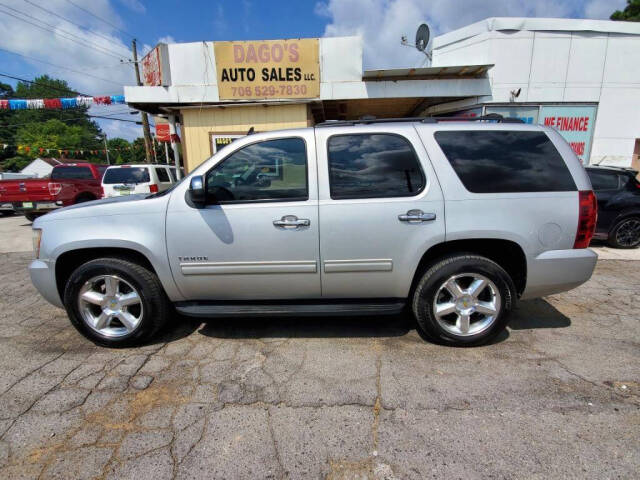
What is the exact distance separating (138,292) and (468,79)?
8615 mm

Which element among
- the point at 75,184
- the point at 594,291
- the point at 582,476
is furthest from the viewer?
the point at 75,184

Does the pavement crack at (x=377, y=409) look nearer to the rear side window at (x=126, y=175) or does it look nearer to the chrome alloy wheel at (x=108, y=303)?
the chrome alloy wheel at (x=108, y=303)

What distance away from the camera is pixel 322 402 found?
2.26 m

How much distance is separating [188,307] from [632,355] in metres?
3.85

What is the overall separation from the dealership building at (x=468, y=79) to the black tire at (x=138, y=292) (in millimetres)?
6354

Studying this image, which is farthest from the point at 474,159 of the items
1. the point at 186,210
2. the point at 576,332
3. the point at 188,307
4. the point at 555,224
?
the point at 188,307

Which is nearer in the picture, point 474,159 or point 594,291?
point 474,159

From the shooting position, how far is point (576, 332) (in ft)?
10.4

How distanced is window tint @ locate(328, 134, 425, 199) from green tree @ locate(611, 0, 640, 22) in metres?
29.5

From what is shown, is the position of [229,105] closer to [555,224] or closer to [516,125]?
[516,125]

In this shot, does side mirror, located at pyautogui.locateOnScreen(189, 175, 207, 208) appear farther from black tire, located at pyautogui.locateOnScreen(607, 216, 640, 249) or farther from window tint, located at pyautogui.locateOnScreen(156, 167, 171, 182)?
window tint, located at pyautogui.locateOnScreen(156, 167, 171, 182)

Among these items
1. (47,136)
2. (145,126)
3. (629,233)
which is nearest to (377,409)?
(629,233)

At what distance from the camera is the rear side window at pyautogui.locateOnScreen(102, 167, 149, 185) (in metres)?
9.41

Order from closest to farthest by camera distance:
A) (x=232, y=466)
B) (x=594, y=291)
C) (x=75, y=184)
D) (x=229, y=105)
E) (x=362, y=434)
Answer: (x=232, y=466)
(x=362, y=434)
(x=594, y=291)
(x=229, y=105)
(x=75, y=184)
